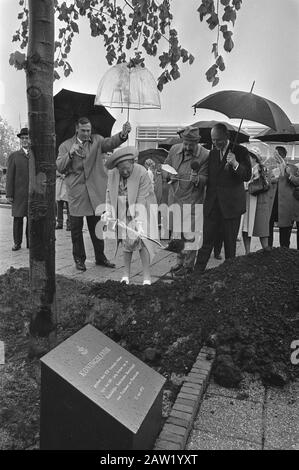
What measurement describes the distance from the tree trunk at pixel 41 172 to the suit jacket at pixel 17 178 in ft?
16.2

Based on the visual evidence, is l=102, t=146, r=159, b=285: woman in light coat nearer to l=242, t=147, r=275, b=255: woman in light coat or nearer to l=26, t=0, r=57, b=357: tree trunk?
l=26, t=0, r=57, b=357: tree trunk

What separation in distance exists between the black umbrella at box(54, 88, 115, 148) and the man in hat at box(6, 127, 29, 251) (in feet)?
5.05

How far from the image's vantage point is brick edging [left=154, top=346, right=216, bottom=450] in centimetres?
216

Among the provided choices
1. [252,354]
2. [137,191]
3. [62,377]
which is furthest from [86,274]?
[62,377]

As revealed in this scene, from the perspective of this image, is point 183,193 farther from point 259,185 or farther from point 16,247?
point 16,247

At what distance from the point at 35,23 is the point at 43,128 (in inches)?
23.7

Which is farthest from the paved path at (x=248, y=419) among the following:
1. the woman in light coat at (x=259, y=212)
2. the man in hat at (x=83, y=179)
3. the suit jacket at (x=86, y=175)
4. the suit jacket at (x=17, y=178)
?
the suit jacket at (x=17, y=178)

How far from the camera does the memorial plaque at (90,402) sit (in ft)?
5.90

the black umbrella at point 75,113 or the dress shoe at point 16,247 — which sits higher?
the black umbrella at point 75,113

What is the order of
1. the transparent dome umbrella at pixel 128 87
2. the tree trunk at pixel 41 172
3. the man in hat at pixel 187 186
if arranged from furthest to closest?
the man in hat at pixel 187 186 → the transparent dome umbrella at pixel 128 87 → the tree trunk at pixel 41 172

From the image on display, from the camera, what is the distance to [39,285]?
2822mm

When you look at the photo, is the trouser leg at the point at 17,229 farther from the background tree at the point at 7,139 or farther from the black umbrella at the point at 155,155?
the background tree at the point at 7,139

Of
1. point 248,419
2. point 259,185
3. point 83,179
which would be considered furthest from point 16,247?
point 248,419

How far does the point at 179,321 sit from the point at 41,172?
156 centimetres
